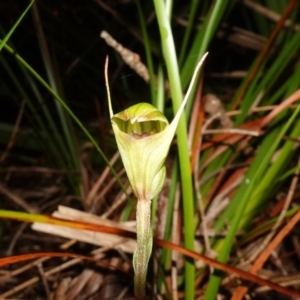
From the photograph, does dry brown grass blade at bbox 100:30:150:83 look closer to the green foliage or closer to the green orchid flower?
the green foliage

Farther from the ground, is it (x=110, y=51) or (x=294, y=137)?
(x=110, y=51)

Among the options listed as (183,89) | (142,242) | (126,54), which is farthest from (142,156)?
(183,89)

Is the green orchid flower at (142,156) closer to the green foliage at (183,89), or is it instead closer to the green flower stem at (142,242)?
the green flower stem at (142,242)

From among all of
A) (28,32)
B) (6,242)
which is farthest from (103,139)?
(28,32)

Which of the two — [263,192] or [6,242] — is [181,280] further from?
[6,242]

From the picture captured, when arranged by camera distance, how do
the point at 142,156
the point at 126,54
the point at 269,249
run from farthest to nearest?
the point at 269,249 → the point at 126,54 → the point at 142,156

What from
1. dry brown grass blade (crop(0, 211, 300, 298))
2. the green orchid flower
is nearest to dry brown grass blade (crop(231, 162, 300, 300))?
dry brown grass blade (crop(0, 211, 300, 298))

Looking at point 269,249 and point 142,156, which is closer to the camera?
point 142,156

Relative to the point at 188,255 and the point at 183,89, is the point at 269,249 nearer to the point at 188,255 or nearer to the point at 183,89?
the point at 188,255
